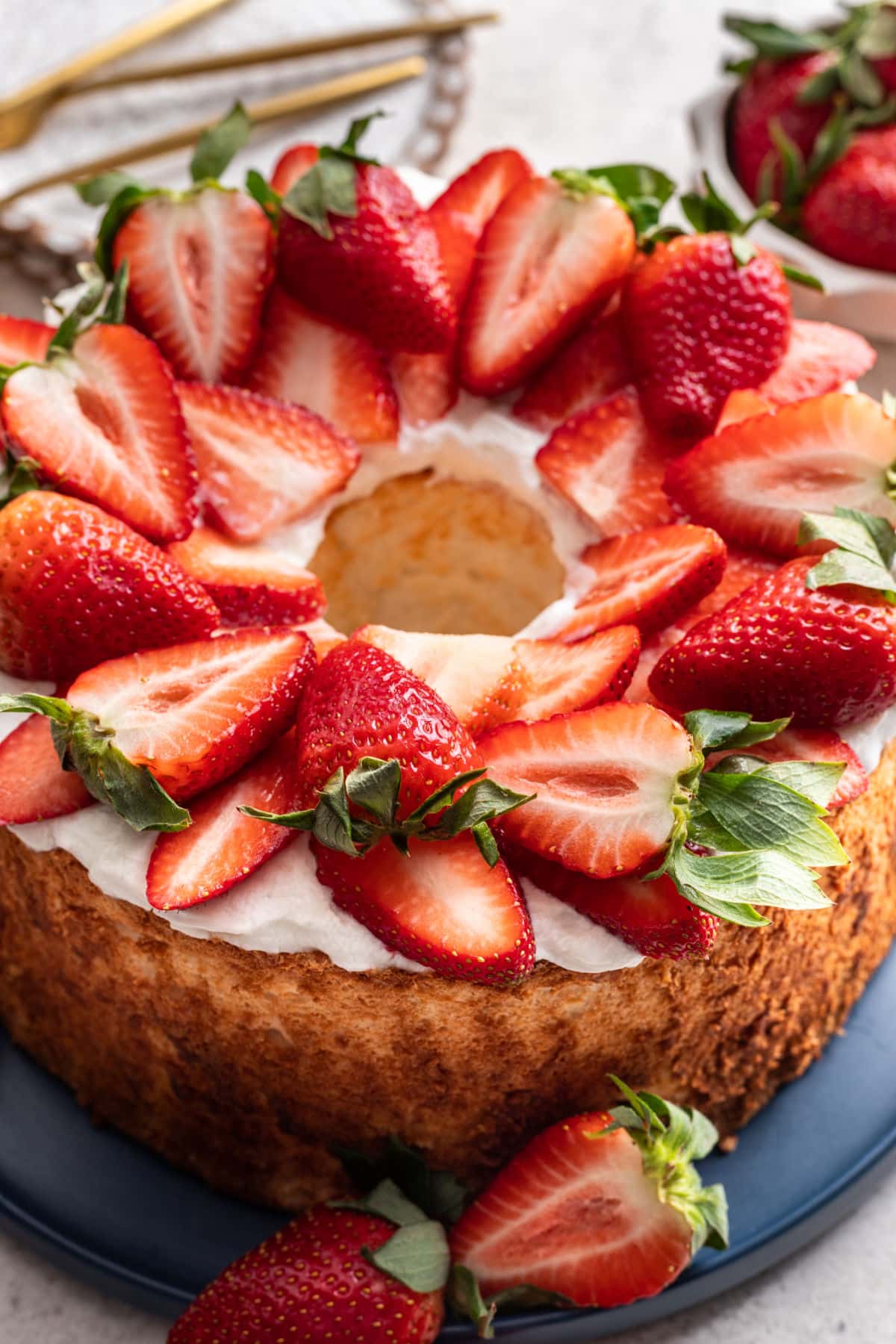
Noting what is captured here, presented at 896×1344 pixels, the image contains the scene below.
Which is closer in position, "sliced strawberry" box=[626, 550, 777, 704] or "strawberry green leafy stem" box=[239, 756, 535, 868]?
"strawberry green leafy stem" box=[239, 756, 535, 868]

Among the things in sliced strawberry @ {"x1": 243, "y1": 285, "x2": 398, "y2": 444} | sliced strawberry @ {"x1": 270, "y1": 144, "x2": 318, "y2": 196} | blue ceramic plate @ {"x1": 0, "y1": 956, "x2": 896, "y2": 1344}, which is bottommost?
blue ceramic plate @ {"x1": 0, "y1": 956, "x2": 896, "y2": 1344}

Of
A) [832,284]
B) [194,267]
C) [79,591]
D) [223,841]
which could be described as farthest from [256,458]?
[832,284]

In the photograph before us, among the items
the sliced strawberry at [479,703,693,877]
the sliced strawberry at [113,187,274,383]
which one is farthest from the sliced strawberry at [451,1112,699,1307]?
the sliced strawberry at [113,187,274,383]

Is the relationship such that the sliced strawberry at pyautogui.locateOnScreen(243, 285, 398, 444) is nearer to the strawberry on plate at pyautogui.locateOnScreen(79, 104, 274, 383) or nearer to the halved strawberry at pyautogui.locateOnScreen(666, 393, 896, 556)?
the strawberry on plate at pyautogui.locateOnScreen(79, 104, 274, 383)

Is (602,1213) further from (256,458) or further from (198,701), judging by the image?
(256,458)

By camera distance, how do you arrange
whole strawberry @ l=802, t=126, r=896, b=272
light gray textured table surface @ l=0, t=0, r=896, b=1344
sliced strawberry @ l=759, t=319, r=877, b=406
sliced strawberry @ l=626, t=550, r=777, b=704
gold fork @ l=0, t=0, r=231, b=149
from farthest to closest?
light gray textured table surface @ l=0, t=0, r=896, b=1344 < gold fork @ l=0, t=0, r=231, b=149 < whole strawberry @ l=802, t=126, r=896, b=272 < sliced strawberry @ l=759, t=319, r=877, b=406 < sliced strawberry @ l=626, t=550, r=777, b=704

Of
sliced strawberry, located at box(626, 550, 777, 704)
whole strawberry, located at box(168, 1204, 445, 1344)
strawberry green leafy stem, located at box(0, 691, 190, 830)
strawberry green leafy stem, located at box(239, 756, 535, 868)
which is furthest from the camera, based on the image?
sliced strawberry, located at box(626, 550, 777, 704)

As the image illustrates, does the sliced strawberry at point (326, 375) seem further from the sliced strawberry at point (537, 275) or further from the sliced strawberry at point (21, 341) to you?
the sliced strawberry at point (21, 341)
